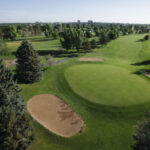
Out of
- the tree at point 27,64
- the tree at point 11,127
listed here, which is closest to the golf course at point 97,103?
the tree at point 27,64

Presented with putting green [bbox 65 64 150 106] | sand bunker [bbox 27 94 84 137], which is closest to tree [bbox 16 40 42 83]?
sand bunker [bbox 27 94 84 137]

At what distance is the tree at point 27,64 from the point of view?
30.1 metres

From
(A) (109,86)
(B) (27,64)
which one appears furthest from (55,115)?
(B) (27,64)

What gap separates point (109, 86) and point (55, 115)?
15.2 metres

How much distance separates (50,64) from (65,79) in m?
11.2

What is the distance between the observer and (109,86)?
2858 cm

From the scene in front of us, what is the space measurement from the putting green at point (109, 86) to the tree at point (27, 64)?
9.28 meters

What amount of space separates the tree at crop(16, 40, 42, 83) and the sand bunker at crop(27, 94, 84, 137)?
7.96 meters

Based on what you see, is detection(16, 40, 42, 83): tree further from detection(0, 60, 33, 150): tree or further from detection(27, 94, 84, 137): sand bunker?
detection(0, 60, 33, 150): tree

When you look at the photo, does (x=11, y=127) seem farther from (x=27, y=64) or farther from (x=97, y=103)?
(x=27, y=64)

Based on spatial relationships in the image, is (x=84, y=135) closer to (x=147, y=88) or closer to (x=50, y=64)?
(x=147, y=88)

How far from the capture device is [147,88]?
27.8 metres

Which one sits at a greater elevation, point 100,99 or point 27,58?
point 27,58

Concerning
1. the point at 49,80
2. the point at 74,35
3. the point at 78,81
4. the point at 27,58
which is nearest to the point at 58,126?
the point at 78,81
